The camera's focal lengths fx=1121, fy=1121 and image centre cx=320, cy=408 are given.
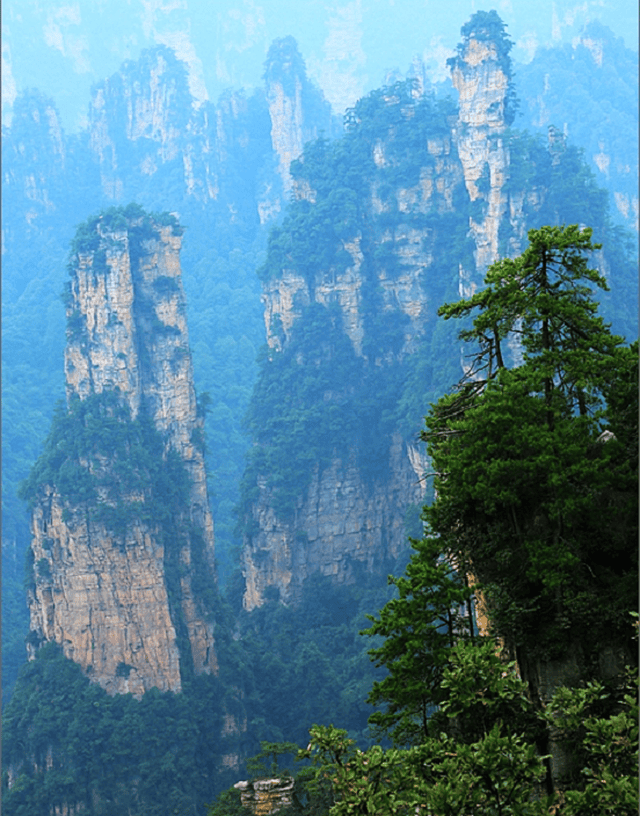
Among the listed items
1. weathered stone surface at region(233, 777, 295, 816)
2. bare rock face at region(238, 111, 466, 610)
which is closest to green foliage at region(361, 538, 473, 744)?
weathered stone surface at region(233, 777, 295, 816)

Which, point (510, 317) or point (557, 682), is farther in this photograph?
point (510, 317)

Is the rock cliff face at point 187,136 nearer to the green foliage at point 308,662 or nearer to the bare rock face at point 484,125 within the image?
the bare rock face at point 484,125

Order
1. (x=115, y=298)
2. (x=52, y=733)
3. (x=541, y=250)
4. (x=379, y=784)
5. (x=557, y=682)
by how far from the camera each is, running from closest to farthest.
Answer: (x=379, y=784) → (x=557, y=682) → (x=541, y=250) → (x=52, y=733) → (x=115, y=298)

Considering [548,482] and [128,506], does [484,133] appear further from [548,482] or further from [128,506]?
[548,482]

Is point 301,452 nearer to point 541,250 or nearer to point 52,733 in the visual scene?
point 52,733

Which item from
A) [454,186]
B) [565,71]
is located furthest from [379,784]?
[565,71]

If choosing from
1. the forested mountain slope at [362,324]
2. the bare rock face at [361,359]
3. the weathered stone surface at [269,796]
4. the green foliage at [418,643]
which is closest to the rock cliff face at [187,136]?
the forested mountain slope at [362,324]

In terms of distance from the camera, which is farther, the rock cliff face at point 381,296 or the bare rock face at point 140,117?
the bare rock face at point 140,117
